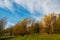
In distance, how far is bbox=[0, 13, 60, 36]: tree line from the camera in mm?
30500

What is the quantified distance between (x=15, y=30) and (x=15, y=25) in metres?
1.54

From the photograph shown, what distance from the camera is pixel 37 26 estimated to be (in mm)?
34438

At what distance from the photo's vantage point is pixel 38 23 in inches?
1341

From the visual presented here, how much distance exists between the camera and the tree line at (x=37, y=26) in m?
30.5

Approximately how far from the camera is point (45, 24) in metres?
32.3

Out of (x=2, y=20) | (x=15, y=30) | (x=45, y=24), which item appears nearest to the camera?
(x=2, y=20)

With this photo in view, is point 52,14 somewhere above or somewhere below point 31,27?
above

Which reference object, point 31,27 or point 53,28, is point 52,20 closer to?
point 53,28

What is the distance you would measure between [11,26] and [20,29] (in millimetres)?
3344

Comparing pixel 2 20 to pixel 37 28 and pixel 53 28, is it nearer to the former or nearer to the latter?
pixel 37 28

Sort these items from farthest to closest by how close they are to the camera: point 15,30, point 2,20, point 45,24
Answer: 1. point 15,30
2. point 45,24
3. point 2,20

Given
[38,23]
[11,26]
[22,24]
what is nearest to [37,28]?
[38,23]

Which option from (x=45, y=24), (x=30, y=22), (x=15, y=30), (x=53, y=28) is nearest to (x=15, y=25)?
(x=15, y=30)

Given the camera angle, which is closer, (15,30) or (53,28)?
(53,28)
